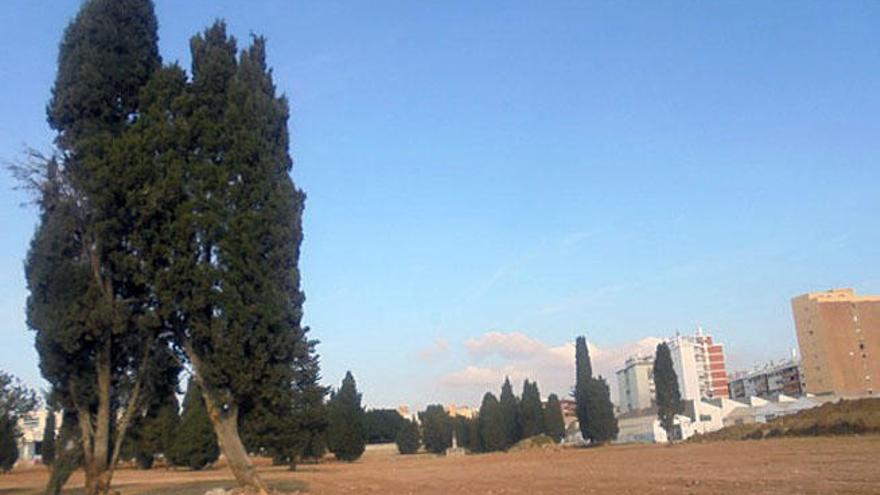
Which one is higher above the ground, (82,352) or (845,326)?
(845,326)

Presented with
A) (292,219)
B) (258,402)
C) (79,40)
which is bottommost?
(258,402)

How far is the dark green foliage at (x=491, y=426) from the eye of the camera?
319 feet

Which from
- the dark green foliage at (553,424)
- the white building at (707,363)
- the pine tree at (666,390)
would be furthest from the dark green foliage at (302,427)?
the white building at (707,363)

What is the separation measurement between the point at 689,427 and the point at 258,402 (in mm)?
94384

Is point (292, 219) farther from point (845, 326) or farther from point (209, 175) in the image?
point (845, 326)

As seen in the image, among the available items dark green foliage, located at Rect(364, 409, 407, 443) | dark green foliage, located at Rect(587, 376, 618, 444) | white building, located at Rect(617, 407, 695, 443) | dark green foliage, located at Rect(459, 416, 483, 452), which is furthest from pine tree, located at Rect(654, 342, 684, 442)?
dark green foliage, located at Rect(364, 409, 407, 443)

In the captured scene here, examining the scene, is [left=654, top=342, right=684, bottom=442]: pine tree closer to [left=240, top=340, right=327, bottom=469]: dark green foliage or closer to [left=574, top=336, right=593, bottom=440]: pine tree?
[left=574, top=336, right=593, bottom=440]: pine tree

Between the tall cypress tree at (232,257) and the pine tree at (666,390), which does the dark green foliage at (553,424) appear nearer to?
the pine tree at (666,390)

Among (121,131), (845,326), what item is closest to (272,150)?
(121,131)

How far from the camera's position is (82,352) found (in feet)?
74.0

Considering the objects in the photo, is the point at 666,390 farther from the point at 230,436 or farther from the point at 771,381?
the point at 771,381

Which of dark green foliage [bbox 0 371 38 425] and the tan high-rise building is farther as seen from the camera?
the tan high-rise building

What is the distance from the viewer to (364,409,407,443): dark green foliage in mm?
121875

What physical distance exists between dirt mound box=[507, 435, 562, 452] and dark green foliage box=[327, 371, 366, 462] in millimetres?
16805
